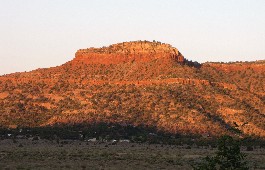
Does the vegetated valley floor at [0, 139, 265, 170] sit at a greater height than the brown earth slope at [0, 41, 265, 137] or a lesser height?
lesser

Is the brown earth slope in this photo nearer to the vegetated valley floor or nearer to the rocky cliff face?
the rocky cliff face

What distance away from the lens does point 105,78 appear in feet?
275

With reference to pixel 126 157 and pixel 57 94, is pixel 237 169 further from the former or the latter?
pixel 57 94

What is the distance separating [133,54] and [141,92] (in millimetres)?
17340

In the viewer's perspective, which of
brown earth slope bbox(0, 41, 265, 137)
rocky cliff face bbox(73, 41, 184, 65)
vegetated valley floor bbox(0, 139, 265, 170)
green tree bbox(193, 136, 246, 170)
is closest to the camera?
green tree bbox(193, 136, 246, 170)

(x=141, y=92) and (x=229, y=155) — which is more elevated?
(x=141, y=92)

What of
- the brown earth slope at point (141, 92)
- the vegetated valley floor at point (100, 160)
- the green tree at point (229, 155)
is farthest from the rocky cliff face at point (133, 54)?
the green tree at point (229, 155)

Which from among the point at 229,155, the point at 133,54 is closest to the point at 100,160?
the point at 229,155

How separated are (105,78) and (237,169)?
7265 cm

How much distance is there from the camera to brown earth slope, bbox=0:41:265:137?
68625 millimetres

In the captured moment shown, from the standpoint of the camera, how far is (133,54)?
92875 mm

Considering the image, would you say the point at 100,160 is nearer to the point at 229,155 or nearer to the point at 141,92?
the point at 229,155

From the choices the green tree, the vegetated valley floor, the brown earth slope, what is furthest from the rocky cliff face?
the green tree

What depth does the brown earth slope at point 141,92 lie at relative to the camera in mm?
68625
